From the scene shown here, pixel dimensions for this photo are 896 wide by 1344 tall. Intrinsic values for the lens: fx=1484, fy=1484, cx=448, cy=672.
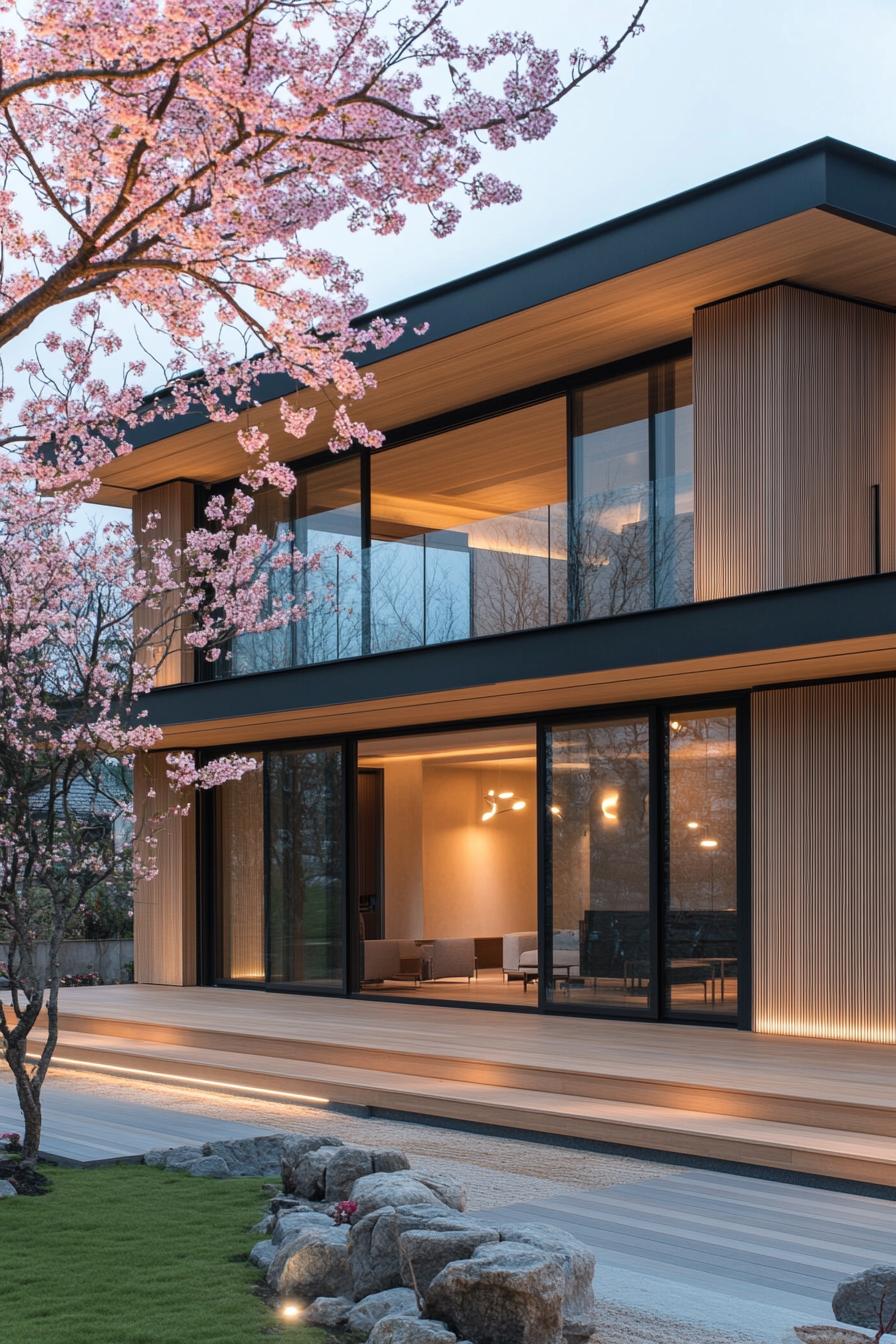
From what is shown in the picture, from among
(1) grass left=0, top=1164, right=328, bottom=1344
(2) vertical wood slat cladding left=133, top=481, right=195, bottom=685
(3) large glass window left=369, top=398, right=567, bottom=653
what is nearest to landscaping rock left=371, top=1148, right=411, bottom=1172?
(1) grass left=0, top=1164, right=328, bottom=1344

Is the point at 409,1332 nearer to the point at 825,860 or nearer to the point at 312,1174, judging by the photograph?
the point at 312,1174

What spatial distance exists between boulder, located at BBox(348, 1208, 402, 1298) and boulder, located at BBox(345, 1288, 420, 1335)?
14 centimetres

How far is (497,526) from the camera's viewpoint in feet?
39.8

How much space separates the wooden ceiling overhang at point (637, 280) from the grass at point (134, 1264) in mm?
6296

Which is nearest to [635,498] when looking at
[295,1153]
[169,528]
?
[295,1153]

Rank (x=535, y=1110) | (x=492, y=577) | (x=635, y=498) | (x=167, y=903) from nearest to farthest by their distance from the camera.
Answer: (x=535, y=1110)
(x=635, y=498)
(x=492, y=577)
(x=167, y=903)

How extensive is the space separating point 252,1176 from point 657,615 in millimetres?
4623

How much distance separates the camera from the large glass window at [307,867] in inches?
579

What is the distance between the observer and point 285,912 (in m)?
15.3

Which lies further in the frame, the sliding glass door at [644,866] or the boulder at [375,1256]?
the sliding glass door at [644,866]

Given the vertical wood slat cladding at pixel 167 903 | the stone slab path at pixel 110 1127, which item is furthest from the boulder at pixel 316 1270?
the vertical wood slat cladding at pixel 167 903

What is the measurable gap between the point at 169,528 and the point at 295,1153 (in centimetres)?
1058

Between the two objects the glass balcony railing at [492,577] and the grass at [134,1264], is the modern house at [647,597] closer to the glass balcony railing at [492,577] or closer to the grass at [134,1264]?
the glass balcony railing at [492,577]

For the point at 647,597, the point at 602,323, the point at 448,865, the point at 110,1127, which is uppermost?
the point at 602,323
